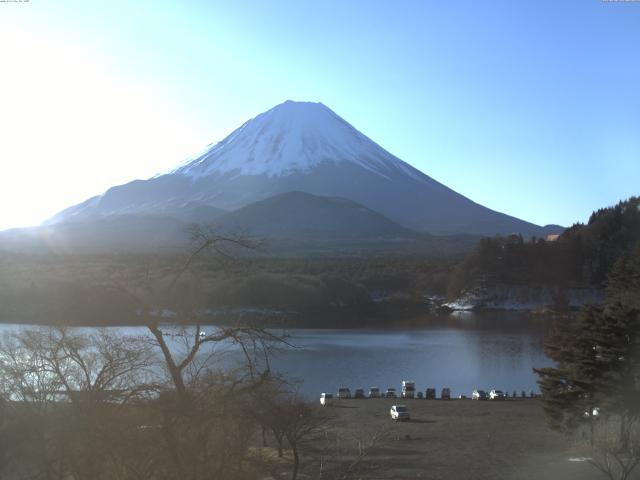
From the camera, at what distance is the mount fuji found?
106m

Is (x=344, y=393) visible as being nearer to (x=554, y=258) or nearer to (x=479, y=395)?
(x=479, y=395)

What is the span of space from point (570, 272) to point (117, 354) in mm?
53745

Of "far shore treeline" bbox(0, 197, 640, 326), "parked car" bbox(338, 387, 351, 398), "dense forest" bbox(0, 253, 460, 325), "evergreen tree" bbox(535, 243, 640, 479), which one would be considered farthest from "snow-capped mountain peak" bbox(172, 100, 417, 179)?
"evergreen tree" bbox(535, 243, 640, 479)

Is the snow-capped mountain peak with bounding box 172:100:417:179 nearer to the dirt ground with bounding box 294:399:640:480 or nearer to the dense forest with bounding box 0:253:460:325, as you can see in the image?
the dense forest with bounding box 0:253:460:325

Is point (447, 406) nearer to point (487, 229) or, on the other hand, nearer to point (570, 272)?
point (570, 272)

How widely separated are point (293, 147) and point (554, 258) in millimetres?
74541

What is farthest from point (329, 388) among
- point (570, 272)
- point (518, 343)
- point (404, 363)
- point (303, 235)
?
point (303, 235)

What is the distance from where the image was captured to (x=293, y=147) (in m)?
123

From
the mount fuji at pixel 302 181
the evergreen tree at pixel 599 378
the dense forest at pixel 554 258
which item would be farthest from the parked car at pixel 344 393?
the mount fuji at pixel 302 181

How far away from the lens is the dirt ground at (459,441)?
404 inches

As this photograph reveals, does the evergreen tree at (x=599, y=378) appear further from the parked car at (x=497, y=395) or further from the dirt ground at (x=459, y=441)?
the parked car at (x=497, y=395)

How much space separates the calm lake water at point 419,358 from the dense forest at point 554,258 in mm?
16418

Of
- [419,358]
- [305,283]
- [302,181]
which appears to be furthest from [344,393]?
[302,181]

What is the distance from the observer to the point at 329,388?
2030 cm
